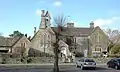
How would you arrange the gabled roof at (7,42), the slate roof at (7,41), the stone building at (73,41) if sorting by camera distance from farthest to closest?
1. the slate roof at (7,41)
2. the gabled roof at (7,42)
3. the stone building at (73,41)

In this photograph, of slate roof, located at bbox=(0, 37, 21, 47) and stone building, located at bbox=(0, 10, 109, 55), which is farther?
slate roof, located at bbox=(0, 37, 21, 47)

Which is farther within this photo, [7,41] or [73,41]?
[7,41]

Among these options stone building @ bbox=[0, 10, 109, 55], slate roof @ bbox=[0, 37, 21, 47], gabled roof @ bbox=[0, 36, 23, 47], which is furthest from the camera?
slate roof @ bbox=[0, 37, 21, 47]

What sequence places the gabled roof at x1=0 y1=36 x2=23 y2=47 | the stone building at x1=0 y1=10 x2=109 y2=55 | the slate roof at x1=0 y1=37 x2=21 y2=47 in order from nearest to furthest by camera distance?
the stone building at x1=0 y1=10 x2=109 y2=55 → the gabled roof at x1=0 y1=36 x2=23 y2=47 → the slate roof at x1=0 y1=37 x2=21 y2=47

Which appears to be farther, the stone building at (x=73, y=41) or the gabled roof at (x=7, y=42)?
the gabled roof at (x=7, y=42)

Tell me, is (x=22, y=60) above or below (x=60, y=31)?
below

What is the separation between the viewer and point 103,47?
86.9m

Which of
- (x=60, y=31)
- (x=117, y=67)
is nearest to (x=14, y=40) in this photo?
(x=117, y=67)

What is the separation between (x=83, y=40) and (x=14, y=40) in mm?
22435

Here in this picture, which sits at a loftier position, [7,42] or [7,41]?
[7,41]

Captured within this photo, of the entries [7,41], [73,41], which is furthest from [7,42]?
→ [73,41]

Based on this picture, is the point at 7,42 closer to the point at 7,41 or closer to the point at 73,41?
the point at 7,41

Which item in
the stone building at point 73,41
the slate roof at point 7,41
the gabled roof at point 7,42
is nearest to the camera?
the stone building at point 73,41

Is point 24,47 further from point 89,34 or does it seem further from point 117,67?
point 117,67
